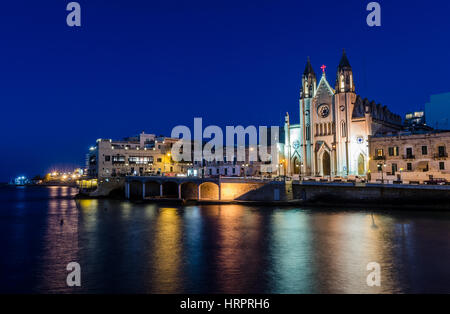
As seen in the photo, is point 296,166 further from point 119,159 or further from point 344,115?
point 119,159

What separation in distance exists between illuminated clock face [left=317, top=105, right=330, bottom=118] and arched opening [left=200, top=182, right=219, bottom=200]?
29.8m

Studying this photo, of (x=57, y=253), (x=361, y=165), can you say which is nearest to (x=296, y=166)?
(x=361, y=165)

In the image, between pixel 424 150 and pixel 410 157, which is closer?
pixel 424 150

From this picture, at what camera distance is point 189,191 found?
74375 mm

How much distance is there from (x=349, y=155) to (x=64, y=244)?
56.2m

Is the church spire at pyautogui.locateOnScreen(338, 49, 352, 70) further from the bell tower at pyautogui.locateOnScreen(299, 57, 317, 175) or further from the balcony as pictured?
the balcony

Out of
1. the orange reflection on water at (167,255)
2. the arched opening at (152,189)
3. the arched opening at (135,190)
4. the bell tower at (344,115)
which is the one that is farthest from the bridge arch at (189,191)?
the bell tower at (344,115)

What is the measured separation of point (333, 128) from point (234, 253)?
54.0m

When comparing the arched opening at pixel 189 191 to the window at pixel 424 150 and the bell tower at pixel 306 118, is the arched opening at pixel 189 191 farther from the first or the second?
the window at pixel 424 150

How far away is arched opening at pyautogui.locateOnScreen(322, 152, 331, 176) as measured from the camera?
251 feet
